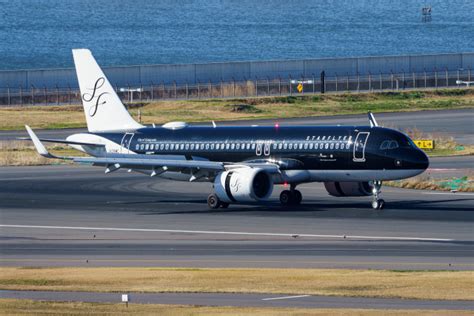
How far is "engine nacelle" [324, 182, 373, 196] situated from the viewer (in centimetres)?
5400

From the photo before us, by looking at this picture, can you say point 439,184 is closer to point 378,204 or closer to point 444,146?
point 378,204

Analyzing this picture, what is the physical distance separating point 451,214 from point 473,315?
78.7 ft

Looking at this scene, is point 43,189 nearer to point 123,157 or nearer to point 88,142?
point 88,142

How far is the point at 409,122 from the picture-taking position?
98.6 metres

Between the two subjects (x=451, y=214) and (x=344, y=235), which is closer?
(x=344, y=235)

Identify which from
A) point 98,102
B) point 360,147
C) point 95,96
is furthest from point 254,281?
point 95,96

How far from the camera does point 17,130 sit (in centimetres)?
10112

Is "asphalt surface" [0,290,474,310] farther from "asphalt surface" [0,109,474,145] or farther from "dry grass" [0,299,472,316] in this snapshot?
"asphalt surface" [0,109,474,145]

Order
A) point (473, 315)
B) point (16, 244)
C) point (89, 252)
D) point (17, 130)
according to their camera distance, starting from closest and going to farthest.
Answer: point (473, 315), point (89, 252), point (16, 244), point (17, 130)

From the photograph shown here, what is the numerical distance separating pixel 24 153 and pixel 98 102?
939 inches

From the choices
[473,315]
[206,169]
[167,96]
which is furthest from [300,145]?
[167,96]

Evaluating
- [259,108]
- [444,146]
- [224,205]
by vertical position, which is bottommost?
[224,205]

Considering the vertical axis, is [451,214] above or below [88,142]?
below

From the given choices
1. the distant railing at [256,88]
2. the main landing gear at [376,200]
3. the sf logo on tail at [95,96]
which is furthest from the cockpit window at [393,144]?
the distant railing at [256,88]
